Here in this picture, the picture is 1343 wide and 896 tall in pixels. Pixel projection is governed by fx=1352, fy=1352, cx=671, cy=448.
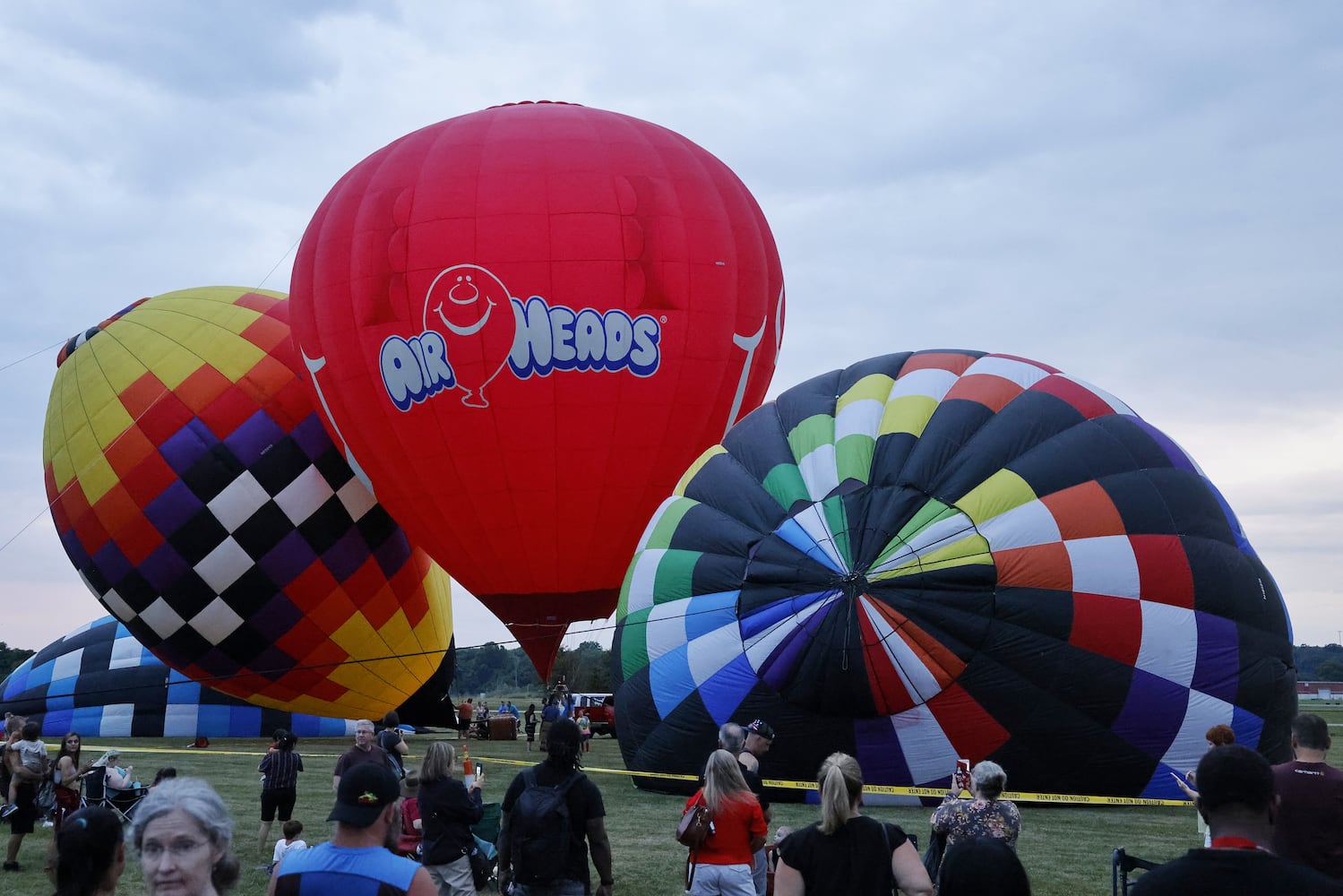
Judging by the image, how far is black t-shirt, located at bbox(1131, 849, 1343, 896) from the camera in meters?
2.44

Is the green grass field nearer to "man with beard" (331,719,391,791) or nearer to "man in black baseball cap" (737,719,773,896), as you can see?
"man with beard" (331,719,391,791)

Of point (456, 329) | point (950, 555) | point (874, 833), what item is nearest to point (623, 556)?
point (456, 329)

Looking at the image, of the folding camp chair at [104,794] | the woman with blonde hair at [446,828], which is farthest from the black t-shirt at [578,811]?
the folding camp chair at [104,794]

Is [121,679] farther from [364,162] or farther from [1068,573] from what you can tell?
[1068,573]

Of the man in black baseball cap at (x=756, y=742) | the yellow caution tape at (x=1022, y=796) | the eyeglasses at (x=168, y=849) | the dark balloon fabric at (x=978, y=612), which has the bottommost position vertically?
the yellow caution tape at (x=1022, y=796)

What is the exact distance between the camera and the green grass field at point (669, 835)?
24.9 ft

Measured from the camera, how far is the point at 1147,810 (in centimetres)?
991

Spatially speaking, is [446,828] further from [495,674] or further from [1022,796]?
[495,674]

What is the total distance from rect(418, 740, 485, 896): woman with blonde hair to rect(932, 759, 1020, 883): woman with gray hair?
1895mm

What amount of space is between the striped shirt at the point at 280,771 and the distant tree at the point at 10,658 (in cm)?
3934

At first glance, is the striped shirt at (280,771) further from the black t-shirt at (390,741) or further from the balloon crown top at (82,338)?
the balloon crown top at (82,338)

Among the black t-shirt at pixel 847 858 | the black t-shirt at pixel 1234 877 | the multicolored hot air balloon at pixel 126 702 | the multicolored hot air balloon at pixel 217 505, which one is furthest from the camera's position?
the multicolored hot air balloon at pixel 126 702

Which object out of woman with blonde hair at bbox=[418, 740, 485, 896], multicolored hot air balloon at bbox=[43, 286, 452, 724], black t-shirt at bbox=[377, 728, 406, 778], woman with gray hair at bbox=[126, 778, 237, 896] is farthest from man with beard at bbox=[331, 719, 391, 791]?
multicolored hot air balloon at bbox=[43, 286, 452, 724]

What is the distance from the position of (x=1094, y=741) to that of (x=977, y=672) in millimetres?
919
